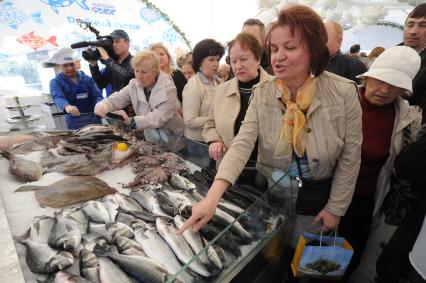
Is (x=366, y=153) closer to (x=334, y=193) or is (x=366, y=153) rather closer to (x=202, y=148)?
(x=334, y=193)

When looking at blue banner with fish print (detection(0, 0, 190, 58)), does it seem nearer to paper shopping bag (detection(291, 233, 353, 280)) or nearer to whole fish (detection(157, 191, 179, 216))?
whole fish (detection(157, 191, 179, 216))

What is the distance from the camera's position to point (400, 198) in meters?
1.26

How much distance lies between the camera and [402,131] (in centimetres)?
122

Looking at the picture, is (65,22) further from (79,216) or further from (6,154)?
(79,216)

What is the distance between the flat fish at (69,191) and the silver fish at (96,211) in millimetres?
87

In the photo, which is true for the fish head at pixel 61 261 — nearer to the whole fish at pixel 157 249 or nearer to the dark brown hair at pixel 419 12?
the whole fish at pixel 157 249

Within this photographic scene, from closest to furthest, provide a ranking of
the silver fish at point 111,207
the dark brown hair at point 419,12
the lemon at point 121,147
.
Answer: the silver fish at point 111,207, the lemon at point 121,147, the dark brown hair at point 419,12

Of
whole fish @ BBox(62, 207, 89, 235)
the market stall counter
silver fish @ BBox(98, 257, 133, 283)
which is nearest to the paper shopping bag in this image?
the market stall counter

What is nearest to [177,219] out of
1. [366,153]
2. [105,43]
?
[366,153]

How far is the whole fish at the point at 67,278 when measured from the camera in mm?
779

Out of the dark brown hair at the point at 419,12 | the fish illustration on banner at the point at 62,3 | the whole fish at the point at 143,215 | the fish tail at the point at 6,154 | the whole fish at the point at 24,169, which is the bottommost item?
the whole fish at the point at 143,215

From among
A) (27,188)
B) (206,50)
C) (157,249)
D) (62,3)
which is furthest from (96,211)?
(62,3)

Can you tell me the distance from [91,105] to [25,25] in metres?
2.39

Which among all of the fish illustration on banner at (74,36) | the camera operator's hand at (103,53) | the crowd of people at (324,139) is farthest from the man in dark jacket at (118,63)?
the fish illustration on banner at (74,36)
